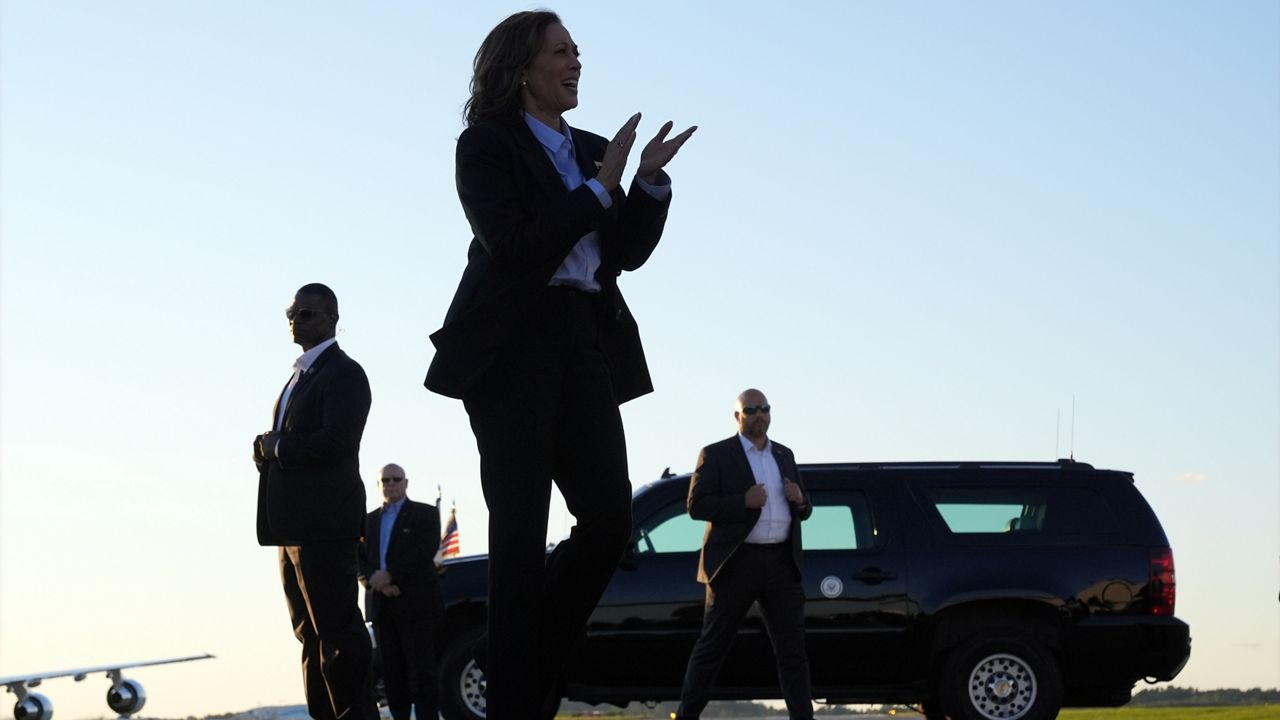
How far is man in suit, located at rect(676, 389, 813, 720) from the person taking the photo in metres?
11.0

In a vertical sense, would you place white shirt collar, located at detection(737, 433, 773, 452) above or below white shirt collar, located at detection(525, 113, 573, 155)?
below

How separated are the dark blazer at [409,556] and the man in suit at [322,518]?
18.4ft

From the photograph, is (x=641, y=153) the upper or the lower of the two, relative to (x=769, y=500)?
upper

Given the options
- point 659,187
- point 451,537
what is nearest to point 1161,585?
point 659,187

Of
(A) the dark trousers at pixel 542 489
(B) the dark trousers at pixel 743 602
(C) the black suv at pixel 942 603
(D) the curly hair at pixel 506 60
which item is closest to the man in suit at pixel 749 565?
(B) the dark trousers at pixel 743 602

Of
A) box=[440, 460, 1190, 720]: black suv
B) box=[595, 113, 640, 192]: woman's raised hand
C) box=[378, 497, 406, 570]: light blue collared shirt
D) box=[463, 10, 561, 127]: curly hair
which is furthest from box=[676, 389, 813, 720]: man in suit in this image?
box=[595, 113, 640, 192]: woman's raised hand

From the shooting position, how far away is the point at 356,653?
7.38m

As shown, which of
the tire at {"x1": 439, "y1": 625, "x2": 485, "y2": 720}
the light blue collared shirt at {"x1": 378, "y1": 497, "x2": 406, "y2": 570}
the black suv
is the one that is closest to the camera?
the black suv

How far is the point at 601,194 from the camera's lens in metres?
4.78

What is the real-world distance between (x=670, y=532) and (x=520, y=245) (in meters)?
8.92

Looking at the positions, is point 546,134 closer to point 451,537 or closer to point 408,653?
point 408,653

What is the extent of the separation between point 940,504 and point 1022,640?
1.11 m

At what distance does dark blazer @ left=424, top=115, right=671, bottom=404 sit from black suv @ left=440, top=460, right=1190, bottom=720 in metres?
8.16

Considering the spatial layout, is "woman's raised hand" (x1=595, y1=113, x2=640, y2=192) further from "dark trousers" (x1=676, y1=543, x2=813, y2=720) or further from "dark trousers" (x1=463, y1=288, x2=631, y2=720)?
"dark trousers" (x1=676, y1=543, x2=813, y2=720)
